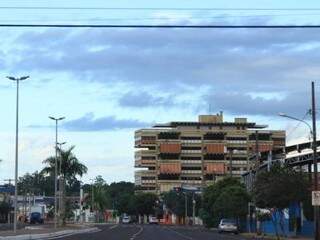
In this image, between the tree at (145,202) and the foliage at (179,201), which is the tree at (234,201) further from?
the tree at (145,202)

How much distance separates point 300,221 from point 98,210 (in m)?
110

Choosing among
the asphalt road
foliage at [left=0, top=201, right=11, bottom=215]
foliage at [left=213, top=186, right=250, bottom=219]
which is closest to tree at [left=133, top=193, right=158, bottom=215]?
foliage at [left=0, top=201, right=11, bottom=215]

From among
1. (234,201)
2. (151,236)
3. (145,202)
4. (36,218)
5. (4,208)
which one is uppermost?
(145,202)

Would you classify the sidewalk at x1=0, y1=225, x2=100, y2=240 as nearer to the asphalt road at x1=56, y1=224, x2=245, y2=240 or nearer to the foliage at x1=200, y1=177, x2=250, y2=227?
the asphalt road at x1=56, y1=224, x2=245, y2=240

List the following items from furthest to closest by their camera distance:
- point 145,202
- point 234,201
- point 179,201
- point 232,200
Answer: point 145,202
point 179,201
point 234,201
point 232,200

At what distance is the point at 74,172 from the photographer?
9662 centimetres

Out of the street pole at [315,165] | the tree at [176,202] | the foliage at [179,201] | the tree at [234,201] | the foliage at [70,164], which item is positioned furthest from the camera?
the tree at [176,202]

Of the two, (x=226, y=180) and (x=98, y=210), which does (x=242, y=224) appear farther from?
(x=98, y=210)

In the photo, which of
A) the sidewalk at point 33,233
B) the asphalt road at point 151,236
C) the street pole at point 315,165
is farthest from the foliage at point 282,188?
the sidewalk at point 33,233

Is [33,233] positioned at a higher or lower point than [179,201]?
lower

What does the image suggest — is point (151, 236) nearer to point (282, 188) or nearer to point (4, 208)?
point (282, 188)

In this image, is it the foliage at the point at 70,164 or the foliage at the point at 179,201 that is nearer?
the foliage at the point at 70,164

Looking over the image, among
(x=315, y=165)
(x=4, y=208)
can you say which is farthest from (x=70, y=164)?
(x=4, y=208)

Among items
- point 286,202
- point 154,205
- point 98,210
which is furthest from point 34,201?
point 286,202
